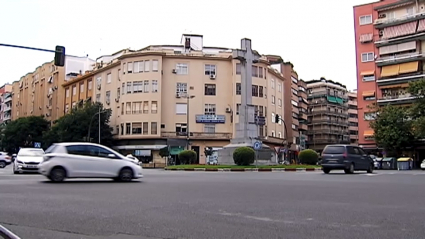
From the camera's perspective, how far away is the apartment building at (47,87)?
83.9 m

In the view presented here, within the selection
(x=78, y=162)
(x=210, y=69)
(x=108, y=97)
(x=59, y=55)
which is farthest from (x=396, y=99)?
(x=78, y=162)

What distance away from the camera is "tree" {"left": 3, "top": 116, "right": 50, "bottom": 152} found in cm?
8288

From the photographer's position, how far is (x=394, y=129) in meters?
50.2

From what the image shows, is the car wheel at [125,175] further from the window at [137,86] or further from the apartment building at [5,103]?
the apartment building at [5,103]

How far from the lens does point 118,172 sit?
53.2 feet

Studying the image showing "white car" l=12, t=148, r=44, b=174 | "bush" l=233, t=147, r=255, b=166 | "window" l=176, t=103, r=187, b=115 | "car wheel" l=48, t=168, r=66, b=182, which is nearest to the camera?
"car wheel" l=48, t=168, r=66, b=182

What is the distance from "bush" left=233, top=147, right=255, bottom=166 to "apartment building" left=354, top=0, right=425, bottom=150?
2915 cm

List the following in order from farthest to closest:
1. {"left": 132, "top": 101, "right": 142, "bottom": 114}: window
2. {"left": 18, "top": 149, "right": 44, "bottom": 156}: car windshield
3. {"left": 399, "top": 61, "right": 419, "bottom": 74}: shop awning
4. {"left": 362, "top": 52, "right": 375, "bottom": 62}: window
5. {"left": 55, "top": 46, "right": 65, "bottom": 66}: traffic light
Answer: {"left": 132, "top": 101, "right": 142, "bottom": 114}: window → {"left": 362, "top": 52, "right": 375, "bottom": 62}: window → {"left": 399, "top": 61, "right": 419, "bottom": 74}: shop awning → {"left": 18, "top": 149, "right": 44, "bottom": 156}: car windshield → {"left": 55, "top": 46, "right": 65, "bottom": 66}: traffic light

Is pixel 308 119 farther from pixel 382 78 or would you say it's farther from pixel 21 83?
pixel 21 83

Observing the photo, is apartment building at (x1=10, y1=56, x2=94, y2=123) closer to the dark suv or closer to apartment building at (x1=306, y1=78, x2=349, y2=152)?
apartment building at (x1=306, y1=78, x2=349, y2=152)

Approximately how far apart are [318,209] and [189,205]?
245 centimetres

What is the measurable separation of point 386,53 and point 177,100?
97.1 feet

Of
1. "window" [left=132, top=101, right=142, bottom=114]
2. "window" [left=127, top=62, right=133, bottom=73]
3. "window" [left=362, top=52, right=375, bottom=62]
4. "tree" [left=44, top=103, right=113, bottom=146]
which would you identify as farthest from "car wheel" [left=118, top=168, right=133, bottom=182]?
"window" [left=362, top=52, right=375, bottom=62]

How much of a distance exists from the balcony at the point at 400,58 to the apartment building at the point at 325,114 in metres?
49.8
